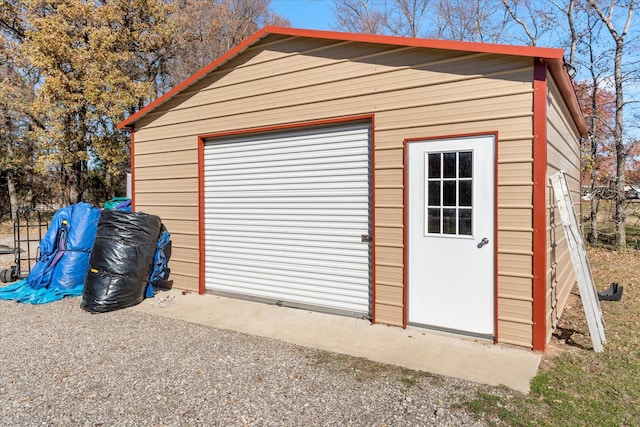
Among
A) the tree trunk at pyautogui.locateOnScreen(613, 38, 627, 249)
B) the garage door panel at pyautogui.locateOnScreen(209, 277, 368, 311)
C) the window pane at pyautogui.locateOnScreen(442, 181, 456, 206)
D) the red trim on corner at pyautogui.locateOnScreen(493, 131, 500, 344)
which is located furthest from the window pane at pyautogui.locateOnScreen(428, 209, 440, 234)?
the tree trunk at pyautogui.locateOnScreen(613, 38, 627, 249)

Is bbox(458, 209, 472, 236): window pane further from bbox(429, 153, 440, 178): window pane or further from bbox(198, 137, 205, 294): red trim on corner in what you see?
bbox(198, 137, 205, 294): red trim on corner

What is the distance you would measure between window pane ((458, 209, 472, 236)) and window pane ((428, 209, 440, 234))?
8.2 inches

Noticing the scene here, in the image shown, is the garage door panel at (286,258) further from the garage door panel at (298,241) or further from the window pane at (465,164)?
the window pane at (465,164)

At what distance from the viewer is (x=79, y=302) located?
550cm

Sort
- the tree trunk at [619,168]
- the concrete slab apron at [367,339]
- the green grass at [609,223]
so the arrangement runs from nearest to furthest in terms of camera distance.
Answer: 1. the concrete slab apron at [367,339]
2. the tree trunk at [619,168]
3. the green grass at [609,223]

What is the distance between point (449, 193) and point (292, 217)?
6.88 ft

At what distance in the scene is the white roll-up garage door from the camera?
4.76m

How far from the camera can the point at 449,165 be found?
158 inches

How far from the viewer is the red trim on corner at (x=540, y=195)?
360cm

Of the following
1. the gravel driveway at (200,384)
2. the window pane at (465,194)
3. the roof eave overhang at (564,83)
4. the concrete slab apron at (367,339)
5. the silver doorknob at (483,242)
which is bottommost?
the gravel driveway at (200,384)

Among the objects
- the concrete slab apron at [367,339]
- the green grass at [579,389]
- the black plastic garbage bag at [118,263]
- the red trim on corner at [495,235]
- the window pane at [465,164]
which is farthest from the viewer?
the black plastic garbage bag at [118,263]

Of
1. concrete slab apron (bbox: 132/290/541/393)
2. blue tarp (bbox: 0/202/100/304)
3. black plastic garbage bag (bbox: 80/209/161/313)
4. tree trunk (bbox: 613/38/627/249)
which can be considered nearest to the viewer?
concrete slab apron (bbox: 132/290/541/393)

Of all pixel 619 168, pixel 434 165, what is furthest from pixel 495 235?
pixel 619 168

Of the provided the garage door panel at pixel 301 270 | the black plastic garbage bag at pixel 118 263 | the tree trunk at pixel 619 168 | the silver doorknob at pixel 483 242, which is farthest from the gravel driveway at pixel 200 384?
the tree trunk at pixel 619 168
